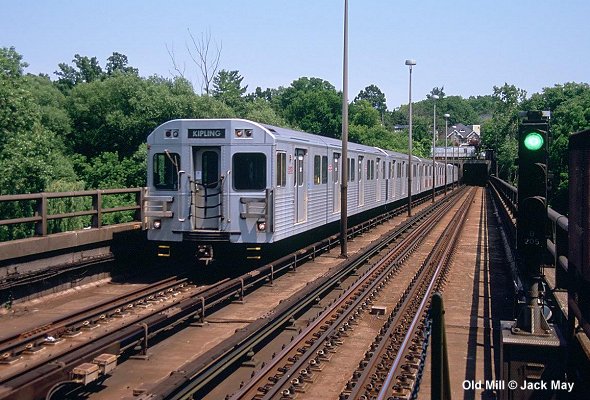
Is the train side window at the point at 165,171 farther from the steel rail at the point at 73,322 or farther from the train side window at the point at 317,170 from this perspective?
the train side window at the point at 317,170

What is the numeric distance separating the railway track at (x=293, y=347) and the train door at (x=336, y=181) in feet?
14.2

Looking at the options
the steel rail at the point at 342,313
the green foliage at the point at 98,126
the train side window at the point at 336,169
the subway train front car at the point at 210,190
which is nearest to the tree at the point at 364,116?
the green foliage at the point at 98,126

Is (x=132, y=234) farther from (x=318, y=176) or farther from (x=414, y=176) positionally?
(x=414, y=176)

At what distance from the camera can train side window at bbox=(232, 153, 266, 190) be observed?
555 inches

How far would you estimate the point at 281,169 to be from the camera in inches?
577

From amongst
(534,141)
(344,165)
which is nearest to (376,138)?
(344,165)

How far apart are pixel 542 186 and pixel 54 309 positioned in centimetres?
863

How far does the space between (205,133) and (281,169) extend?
1.84 m

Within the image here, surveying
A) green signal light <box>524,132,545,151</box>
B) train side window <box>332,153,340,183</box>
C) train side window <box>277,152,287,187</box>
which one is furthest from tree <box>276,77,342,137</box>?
green signal light <box>524,132,545,151</box>

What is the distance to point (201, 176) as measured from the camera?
47.4 ft

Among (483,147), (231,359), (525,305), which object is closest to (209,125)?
(231,359)

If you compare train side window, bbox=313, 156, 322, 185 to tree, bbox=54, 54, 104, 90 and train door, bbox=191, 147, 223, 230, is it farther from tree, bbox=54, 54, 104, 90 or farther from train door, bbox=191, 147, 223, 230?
tree, bbox=54, 54, 104, 90

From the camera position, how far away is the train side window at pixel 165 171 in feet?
47.2

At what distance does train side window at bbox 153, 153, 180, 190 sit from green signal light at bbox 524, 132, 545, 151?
30.5 ft
